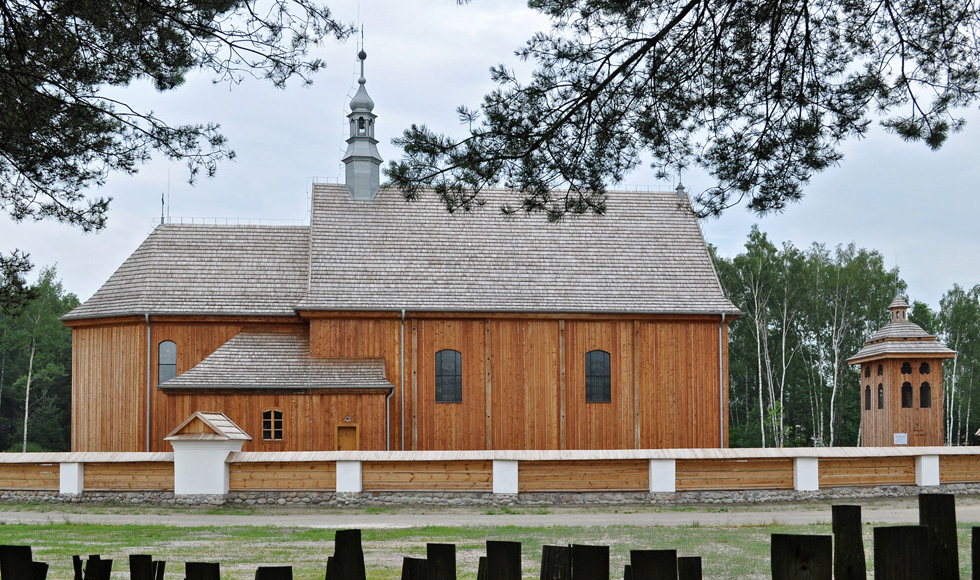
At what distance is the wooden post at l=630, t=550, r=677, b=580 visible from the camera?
3281 mm

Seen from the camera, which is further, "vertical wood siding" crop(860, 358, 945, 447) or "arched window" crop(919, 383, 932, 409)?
"arched window" crop(919, 383, 932, 409)

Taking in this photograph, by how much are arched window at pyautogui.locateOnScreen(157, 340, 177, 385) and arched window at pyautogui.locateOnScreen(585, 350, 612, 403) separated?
1176 centimetres

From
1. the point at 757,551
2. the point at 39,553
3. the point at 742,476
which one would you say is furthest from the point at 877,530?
the point at 742,476

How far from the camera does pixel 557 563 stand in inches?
136

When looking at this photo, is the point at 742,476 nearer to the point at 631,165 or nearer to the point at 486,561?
the point at 631,165

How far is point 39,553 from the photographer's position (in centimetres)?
1234

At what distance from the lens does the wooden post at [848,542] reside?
11.6 ft

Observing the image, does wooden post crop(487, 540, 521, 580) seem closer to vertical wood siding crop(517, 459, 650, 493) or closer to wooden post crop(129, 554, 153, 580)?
wooden post crop(129, 554, 153, 580)

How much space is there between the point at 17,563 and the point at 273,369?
78.1 ft

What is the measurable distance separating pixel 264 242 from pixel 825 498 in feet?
60.3

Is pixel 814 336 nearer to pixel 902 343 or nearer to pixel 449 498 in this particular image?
pixel 902 343

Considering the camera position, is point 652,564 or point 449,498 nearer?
point 652,564

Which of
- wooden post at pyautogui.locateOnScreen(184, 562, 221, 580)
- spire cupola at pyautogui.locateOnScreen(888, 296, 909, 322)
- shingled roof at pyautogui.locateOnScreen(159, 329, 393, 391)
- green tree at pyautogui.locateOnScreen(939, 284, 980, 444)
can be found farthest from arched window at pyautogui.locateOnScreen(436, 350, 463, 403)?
green tree at pyautogui.locateOnScreen(939, 284, 980, 444)

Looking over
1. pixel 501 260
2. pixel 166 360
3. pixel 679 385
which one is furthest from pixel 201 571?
pixel 501 260
